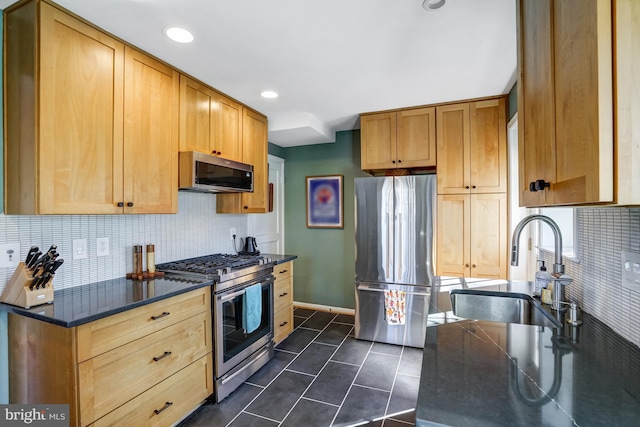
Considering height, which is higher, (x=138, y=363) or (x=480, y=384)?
(x=480, y=384)

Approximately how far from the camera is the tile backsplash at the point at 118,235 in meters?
1.68

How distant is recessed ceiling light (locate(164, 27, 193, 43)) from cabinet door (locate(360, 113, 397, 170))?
6.23 ft

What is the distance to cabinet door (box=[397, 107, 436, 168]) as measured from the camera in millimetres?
3008

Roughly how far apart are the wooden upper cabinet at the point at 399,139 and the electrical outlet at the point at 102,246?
7.80ft

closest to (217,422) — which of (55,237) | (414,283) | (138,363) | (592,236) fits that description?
(138,363)

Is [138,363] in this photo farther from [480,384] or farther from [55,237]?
[480,384]

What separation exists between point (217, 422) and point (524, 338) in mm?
1842

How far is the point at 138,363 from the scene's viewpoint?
5.29 feet

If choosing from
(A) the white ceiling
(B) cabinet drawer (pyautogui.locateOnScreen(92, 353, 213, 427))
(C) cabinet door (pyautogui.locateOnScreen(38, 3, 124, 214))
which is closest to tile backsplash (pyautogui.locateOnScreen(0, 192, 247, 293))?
(C) cabinet door (pyautogui.locateOnScreen(38, 3, 124, 214))

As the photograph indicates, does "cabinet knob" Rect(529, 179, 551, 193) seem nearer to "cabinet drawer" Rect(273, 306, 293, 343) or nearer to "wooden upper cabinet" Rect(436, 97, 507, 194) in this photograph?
"wooden upper cabinet" Rect(436, 97, 507, 194)

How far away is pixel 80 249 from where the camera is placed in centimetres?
189

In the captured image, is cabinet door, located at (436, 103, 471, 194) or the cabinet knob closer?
the cabinet knob

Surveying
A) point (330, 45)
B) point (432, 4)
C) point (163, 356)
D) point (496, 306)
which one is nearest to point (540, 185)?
point (496, 306)

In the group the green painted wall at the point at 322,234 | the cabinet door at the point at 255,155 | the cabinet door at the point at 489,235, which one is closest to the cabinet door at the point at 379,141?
the green painted wall at the point at 322,234
